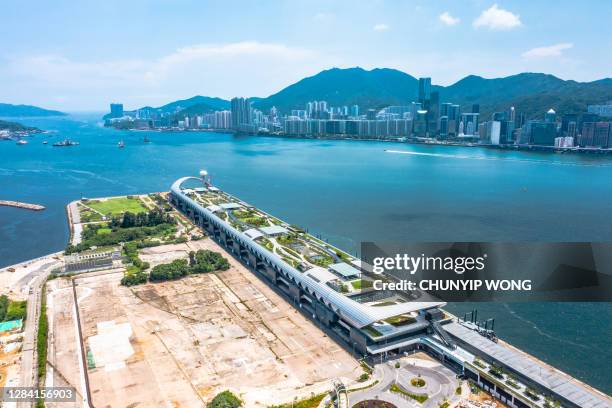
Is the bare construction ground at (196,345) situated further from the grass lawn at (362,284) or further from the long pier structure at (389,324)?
the grass lawn at (362,284)

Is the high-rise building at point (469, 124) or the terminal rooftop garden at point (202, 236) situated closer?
the terminal rooftop garden at point (202, 236)

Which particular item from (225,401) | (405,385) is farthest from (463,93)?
(225,401)

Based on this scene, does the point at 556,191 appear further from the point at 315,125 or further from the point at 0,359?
the point at 315,125

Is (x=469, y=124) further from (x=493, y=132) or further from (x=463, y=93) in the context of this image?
(x=463, y=93)

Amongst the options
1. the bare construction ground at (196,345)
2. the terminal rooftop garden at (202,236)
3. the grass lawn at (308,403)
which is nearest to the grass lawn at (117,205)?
the terminal rooftop garden at (202,236)

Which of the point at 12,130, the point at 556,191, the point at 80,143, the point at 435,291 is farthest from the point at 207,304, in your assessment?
→ the point at 12,130
